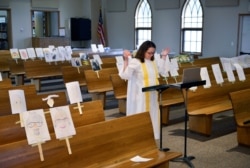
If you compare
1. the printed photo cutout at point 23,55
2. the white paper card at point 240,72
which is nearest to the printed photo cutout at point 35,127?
the white paper card at point 240,72

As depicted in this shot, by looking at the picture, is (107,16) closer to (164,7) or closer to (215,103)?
(164,7)

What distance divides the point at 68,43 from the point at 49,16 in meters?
1.87

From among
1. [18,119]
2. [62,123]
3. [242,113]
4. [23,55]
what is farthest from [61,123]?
[23,55]

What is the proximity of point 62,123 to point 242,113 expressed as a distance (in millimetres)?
2676

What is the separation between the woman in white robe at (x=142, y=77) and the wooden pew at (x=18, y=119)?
73 cm

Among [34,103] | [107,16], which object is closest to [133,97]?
[34,103]

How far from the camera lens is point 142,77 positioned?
4074 mm

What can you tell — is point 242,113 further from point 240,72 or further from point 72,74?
point 72,74

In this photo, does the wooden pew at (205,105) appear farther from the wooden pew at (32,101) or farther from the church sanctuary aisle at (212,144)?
the wooden pew at (32,101)

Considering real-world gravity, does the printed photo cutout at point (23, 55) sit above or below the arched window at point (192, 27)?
below

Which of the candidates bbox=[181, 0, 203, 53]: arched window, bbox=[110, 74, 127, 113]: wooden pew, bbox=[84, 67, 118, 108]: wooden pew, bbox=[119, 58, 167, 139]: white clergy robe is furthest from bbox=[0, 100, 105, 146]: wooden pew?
bbox=[181, 0, 203, 53]: arched window

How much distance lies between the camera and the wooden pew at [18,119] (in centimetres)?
288

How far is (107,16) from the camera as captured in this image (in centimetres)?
1484

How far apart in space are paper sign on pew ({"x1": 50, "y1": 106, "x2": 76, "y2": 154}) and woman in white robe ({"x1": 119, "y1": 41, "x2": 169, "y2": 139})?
163 cm
